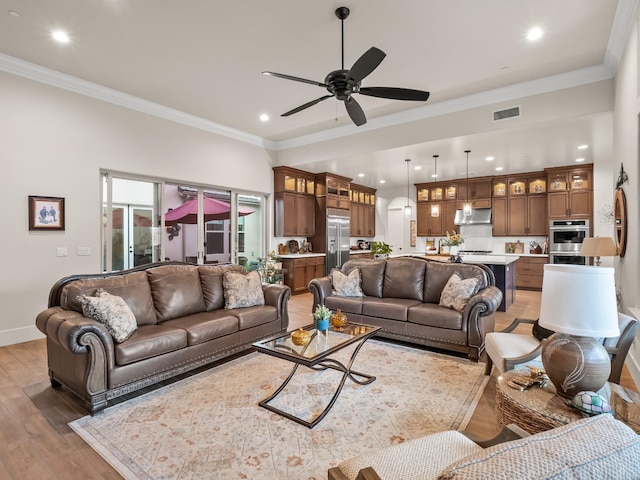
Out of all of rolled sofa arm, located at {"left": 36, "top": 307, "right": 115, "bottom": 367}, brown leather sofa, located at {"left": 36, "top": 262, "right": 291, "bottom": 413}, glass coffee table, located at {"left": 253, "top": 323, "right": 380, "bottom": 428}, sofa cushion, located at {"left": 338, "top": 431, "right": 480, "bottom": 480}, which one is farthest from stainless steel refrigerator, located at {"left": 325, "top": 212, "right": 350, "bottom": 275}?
sofa cushion, located at {"left": 338, "top": 431, "right": 480, "bottom": 480}

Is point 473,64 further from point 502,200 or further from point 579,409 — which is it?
point 502,200

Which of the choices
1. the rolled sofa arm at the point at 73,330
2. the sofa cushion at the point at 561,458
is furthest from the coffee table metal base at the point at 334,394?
the sofa cushion at the point at 561,458

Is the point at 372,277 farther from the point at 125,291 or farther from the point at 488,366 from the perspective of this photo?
the point at 125,291

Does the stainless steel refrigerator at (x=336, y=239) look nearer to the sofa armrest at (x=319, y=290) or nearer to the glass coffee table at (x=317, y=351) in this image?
the sofa armrest at (x=319, y=290)

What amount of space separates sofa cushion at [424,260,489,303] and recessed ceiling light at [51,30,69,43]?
506cm

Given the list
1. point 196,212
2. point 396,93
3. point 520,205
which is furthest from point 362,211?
point 396,93

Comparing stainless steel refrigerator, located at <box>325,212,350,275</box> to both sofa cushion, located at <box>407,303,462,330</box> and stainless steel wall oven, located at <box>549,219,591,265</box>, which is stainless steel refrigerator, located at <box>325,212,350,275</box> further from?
stainless steel wall oven, located at <box>549,219,591,265</box>

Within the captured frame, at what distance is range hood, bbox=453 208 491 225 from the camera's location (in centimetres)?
905

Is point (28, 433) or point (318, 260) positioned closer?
point (28, 433)

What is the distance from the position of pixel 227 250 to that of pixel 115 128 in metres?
2.84

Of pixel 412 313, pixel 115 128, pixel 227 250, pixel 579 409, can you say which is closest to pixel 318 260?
pixel 227 250

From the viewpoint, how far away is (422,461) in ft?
4.16

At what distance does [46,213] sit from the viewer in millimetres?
4430

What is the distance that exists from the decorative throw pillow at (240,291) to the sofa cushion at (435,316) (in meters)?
1.85
